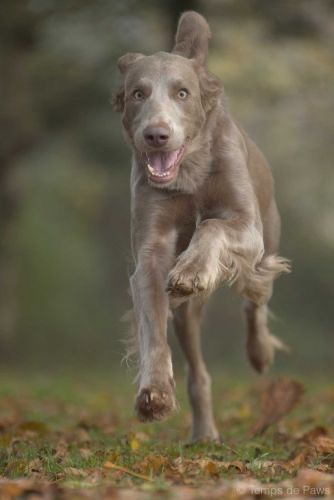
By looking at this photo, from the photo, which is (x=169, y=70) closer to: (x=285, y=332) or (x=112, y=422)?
(x=112, y=422)

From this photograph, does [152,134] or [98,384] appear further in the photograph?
[98,384]

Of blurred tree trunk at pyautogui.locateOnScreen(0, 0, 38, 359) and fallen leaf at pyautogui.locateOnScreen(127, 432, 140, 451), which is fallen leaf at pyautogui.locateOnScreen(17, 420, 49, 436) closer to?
fallen leaf at pyautogui.locateOnScreen(127, 432, 140, 451)

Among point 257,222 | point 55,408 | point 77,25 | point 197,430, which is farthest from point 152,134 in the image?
point 77,25

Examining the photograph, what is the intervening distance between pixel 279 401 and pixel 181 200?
184 centimetres

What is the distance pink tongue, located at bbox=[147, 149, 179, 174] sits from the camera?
17.9ft

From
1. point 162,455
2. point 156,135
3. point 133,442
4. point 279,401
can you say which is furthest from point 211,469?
point 279,401

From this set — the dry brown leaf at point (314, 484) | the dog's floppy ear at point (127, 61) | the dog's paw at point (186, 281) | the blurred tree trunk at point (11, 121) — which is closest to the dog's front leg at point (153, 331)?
the dog's paw at point (186, 281)

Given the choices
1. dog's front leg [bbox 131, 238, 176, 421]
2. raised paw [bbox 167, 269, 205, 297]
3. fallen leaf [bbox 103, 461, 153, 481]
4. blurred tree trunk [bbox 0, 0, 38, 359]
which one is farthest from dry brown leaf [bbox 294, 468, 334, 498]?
blurred tree trunk [bbox 0, 0, 38, 359]

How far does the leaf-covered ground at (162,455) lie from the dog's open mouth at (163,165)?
4.56 ft

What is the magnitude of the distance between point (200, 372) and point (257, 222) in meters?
1.37

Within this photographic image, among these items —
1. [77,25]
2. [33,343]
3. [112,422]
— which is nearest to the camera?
[112,422]

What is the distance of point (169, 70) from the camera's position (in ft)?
18.1

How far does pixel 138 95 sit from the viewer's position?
217 inches

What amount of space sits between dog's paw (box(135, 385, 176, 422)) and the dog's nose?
1181 mm
